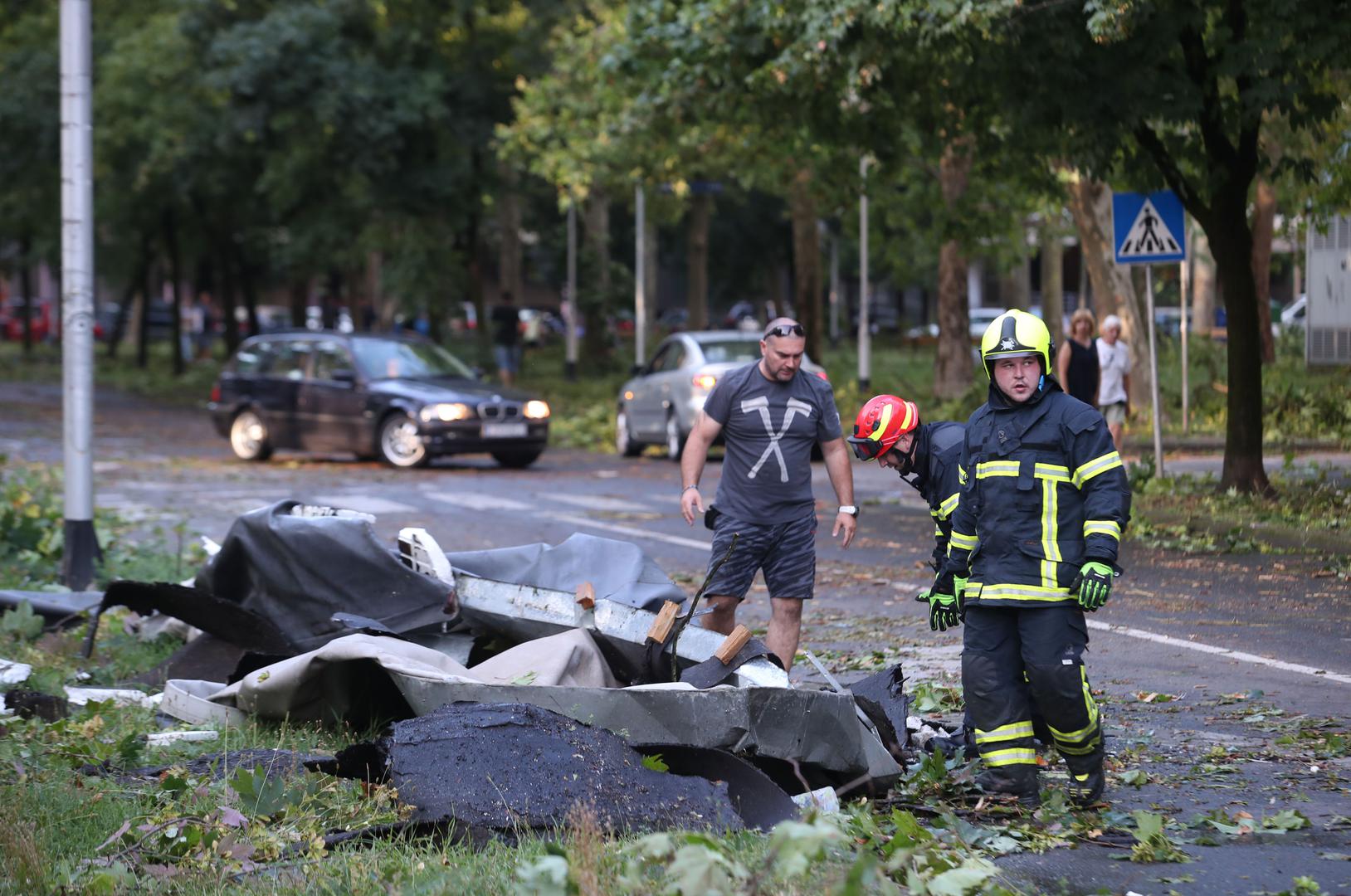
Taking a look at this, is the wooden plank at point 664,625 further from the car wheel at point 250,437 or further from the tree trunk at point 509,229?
the tree trunk at point 509,229

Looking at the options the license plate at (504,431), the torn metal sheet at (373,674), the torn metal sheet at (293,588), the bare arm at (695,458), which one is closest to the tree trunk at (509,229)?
the license plate at (504,431)

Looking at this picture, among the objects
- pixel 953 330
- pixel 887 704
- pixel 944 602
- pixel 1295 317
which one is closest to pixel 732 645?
pixel 887 704

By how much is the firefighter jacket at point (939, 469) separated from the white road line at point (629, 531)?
19.8 ft

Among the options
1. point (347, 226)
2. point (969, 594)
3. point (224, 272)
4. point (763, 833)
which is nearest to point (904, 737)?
point (969, 594)

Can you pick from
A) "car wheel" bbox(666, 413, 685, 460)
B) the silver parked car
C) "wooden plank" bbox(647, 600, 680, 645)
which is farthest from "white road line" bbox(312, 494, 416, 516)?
"wooden plank" bbox(647, 600, 680, 645)

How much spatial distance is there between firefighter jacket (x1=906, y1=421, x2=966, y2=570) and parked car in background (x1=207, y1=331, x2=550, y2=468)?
Result: 13691 millimetres

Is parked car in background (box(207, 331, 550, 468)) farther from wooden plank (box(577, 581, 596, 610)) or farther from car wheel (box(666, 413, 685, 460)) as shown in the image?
wooden plank (box(577, 581, 596, 610))

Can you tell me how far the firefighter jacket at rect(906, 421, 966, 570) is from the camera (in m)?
6.43

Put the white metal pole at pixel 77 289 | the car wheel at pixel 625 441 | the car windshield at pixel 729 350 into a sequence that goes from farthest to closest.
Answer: the car wheel at pixel 625 441 → the car windshield at pixel 729 350 → the white metal pole at pixel 77 289

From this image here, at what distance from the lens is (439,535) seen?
13.6 meters

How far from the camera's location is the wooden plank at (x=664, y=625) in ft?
21.3

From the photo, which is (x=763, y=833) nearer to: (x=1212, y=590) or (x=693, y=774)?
(x=693, y=774)

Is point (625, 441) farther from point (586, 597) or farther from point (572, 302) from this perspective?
point (572, 302)

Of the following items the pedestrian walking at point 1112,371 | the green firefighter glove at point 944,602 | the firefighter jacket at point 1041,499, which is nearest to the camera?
the firefighter jacket at point 1041,499
